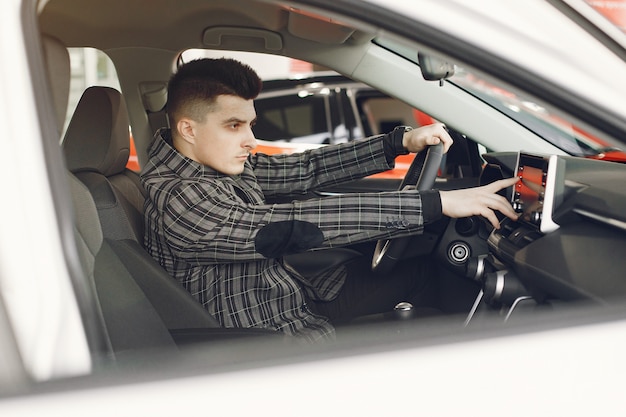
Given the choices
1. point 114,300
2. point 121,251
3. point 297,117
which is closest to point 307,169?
point 121,251

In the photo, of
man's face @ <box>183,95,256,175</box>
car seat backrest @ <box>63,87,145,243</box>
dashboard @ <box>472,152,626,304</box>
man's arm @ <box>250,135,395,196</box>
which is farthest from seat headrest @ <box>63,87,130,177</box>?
dashboard @ <box>472,152,626,304</box>

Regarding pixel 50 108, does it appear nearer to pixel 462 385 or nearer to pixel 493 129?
pixel 462 385

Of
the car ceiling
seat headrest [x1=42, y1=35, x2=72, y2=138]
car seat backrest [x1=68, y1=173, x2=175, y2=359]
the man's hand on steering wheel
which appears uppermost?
the car ceiling

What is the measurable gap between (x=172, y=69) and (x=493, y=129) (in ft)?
3.71

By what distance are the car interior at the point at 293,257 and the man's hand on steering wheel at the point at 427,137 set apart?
0.11 m

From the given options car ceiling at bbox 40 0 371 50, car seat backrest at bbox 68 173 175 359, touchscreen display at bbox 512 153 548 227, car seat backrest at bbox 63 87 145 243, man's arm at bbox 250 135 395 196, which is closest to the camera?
car seat backrest at bbox 68 173 175 359

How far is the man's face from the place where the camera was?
1.89m

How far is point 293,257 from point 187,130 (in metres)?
0.93

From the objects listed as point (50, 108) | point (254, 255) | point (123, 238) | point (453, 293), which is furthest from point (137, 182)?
point (50, 108)

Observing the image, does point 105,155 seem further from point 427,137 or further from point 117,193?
point 427,137

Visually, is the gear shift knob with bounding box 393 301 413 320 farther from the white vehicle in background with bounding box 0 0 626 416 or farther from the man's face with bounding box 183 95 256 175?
the white vehicle in background with bounding box 0 0 626 416

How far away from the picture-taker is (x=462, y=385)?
931 millimetres

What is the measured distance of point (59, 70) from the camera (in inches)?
53.6

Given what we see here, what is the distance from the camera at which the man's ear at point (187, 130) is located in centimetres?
191
